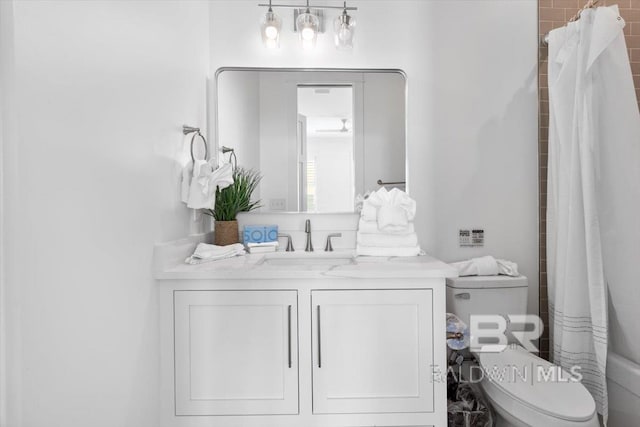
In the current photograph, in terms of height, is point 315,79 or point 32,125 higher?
point 315,79

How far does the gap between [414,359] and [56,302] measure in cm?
118

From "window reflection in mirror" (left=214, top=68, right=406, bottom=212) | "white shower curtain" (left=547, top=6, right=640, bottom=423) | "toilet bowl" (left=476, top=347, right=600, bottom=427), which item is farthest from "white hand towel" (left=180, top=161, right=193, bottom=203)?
"white shower curtain" (left=547, top=6, right=640, bottom=423)

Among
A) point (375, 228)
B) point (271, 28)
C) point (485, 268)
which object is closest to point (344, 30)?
point (271, 28)

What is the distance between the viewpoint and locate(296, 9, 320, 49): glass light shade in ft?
6.31

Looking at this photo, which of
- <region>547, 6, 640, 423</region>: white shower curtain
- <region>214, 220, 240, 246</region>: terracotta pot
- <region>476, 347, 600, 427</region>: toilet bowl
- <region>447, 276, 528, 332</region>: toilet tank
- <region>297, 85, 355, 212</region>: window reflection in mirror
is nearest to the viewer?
<region>476, 347, 600, 427</region>: toilet bowl

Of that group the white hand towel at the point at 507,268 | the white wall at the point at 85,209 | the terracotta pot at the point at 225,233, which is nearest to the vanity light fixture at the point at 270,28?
the white wall at the point at 85,209

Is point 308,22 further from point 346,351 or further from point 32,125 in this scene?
point 346,351

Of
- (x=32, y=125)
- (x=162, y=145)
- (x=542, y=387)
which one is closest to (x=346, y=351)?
(x=542, y=387)

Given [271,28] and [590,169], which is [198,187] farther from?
[590,169]

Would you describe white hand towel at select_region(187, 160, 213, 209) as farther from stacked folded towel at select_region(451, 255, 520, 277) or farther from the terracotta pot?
stacked folded towel at select_region(451, 255, 520, 277)

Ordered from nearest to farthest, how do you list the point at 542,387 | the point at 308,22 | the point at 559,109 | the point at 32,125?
the point at 32,125 → the point at 542,387 → the point at 559,109 → the point at 308,22

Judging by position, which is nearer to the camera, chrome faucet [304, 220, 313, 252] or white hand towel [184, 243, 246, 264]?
white hand towel [184, 243, 246, 264]

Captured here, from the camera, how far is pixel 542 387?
1379 millimetres

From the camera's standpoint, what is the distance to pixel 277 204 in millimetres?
2066
